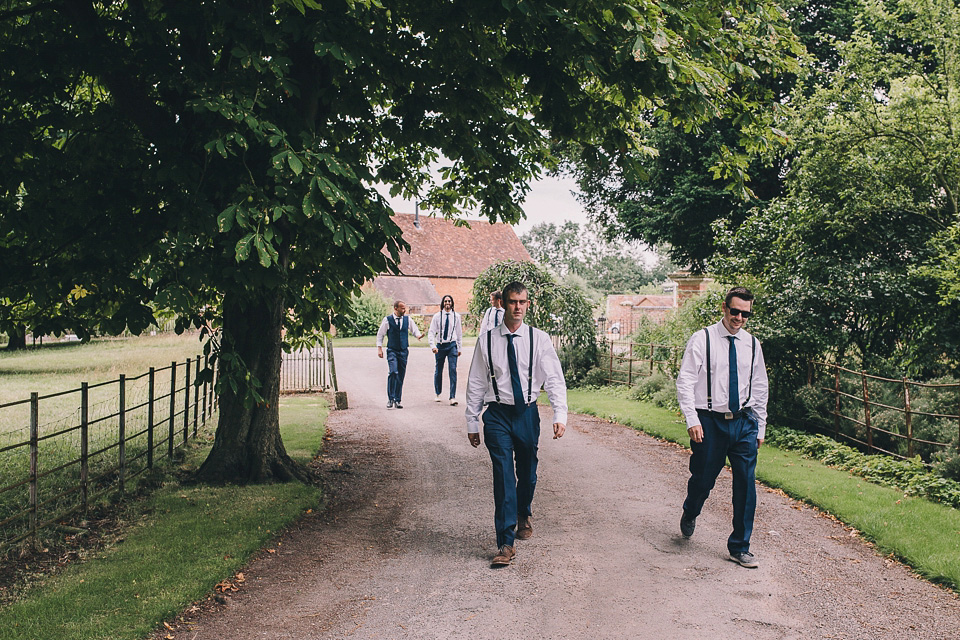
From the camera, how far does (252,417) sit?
8.20 metres

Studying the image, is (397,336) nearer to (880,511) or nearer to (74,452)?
(74,452)

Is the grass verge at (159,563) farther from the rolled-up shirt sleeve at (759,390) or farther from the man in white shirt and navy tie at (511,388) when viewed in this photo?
the rolled-up shirt sleeve at (759,390)

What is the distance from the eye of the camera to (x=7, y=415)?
1376 cm

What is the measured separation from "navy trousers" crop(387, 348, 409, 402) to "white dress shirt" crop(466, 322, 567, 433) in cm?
793

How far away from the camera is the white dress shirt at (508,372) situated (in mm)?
5973

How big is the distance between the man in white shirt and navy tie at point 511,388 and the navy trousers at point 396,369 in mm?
7935

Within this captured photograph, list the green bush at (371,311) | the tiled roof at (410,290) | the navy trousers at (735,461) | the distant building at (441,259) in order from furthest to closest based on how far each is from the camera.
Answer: the distant building at (441,259) → the tiled roof at (410,290) → the green bush at (371,311) → the navy trousers at (735,461)

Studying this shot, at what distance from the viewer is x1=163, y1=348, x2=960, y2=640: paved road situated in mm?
4527

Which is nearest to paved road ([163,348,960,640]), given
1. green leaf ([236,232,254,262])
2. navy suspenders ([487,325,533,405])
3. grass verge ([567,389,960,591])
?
grass verge ([567,389,960,591])

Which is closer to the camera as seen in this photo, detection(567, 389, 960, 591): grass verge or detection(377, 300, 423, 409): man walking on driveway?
detection(567, 389, 960, 591): grass verge

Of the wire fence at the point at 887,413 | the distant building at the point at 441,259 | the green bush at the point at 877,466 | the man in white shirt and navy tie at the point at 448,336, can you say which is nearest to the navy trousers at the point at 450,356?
the man in white shirt and navy tie at the point at 448,336

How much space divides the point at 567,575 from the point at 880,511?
141 inches

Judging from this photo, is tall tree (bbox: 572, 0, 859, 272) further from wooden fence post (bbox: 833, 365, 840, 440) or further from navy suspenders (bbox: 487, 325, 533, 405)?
navy suspenders (bbox: 487, 325, 533, 405)

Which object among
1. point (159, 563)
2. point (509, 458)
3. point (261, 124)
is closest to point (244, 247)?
point (261, 124)
